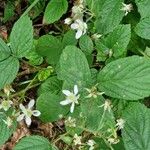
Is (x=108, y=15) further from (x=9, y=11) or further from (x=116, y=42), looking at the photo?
(x=9, y=11)

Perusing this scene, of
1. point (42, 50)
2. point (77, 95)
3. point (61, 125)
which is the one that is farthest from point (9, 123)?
point (61, 125)

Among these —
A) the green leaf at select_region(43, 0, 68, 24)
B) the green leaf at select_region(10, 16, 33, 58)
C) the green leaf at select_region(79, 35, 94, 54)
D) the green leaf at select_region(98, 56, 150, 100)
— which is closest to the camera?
the green leaf at select_region(98, 56, 150, 100)

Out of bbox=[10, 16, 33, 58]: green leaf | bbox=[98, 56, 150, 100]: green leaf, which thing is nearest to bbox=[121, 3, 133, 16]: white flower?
bbox=[98, 56, 150, 100]: green leaf

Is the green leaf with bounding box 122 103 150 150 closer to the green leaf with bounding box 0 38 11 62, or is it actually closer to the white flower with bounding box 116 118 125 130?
the white flower with bounding box 116 118 125 130

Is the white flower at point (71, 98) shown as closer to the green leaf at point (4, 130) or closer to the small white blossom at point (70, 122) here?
the small white blossom at point (70, 122)

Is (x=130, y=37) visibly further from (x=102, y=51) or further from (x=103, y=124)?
(x=103, y=124)

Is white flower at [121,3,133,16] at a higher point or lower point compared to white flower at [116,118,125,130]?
higher
